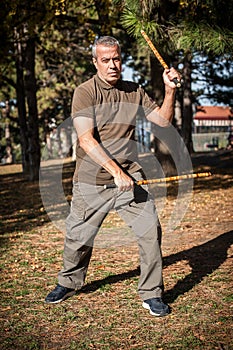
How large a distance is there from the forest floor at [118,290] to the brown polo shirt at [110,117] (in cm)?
113

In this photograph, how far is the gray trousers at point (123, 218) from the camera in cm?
448

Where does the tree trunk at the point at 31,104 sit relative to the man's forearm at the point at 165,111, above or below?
below

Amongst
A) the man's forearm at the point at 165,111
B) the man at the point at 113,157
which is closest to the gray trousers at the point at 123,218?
the man at the point at 113,157

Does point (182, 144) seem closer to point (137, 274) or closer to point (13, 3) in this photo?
point (13, 3)

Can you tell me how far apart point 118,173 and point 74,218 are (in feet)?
2.43

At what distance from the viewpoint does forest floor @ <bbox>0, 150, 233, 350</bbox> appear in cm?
399

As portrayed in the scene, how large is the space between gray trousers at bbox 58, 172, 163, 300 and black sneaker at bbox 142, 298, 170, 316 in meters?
0.04

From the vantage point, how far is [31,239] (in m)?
7.91

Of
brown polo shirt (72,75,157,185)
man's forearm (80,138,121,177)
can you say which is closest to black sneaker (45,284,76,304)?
brown polo shirt (72,75,157,185)

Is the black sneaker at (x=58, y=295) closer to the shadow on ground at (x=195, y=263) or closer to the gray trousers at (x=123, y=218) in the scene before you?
the gray trousers at (x=123, y=218)

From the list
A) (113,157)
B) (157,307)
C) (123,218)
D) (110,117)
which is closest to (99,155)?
(113,157)

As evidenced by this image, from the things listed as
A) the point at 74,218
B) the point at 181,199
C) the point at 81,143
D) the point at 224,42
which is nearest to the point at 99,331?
the point at 74,218

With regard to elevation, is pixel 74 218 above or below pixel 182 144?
above

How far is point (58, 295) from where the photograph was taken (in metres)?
4.85
